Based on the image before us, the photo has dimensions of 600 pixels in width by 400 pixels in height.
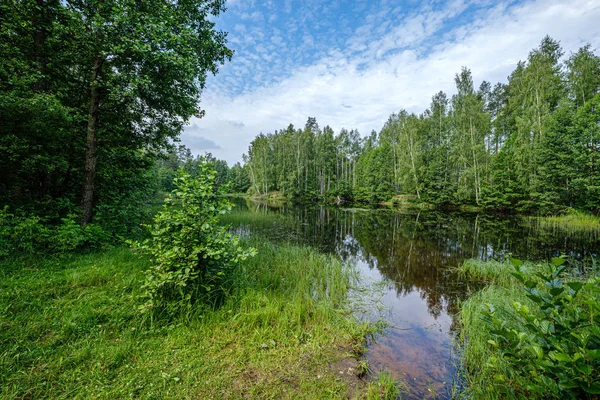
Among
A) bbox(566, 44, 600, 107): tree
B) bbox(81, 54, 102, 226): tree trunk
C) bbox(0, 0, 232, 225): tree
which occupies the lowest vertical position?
bbox(81, 54, 102, 226): tree trunk

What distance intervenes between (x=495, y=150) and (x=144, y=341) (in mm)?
46745

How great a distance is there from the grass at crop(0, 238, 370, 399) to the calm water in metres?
0.93

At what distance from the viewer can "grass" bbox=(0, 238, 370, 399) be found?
2559 mm

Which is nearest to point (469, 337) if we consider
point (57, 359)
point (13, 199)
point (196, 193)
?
point (196, 193)

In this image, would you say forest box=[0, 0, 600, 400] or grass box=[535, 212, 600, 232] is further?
grass box=[535, 212, 600, 232]

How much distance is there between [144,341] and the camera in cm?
320

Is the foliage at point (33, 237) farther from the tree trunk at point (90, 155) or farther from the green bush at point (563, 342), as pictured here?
the green bush at point (563, 342)

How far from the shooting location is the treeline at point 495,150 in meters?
19.9

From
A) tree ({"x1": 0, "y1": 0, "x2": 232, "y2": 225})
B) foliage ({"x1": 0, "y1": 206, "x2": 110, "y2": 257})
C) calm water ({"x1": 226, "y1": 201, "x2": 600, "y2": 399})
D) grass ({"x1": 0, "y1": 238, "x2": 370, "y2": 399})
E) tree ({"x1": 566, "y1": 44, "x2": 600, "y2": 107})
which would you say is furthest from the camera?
tree ({"x1": 566, "y1": 44, "x2": 600, "y2": 107})

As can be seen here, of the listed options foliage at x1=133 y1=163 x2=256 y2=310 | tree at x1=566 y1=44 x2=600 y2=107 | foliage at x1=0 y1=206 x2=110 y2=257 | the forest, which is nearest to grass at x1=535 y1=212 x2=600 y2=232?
the forest

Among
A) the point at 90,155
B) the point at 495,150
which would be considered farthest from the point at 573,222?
the point at 90,155

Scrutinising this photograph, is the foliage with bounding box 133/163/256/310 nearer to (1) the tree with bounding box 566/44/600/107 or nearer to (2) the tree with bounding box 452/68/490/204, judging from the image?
(2) the tree with bounding box 452/68/490/204

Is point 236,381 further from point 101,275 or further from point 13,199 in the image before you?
point 13,199

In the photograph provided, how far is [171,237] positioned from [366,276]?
243 inches
